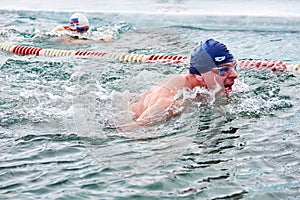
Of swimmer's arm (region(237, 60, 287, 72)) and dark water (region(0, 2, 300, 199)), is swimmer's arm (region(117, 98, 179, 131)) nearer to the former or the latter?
dark water (region(0, 2, 300, 199))

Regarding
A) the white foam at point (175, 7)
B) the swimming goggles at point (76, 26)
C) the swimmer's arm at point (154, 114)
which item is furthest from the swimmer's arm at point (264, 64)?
the swimming goggles at point (76, 26)

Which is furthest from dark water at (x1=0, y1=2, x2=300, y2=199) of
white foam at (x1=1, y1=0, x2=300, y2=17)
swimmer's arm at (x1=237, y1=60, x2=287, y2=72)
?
white foam at (x1=1, y1=0, x2=300, y2=17)

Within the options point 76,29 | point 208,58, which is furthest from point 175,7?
point 208,58

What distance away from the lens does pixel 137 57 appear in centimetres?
719

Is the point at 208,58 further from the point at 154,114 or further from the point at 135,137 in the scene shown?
the point at 135,137

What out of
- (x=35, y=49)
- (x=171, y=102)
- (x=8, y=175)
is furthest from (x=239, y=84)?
(x=35, y=49)

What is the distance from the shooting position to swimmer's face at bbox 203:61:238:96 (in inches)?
180

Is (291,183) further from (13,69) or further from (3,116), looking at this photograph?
(13,69)

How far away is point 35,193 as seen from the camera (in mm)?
3266

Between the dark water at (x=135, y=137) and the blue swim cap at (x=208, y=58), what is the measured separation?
333mm

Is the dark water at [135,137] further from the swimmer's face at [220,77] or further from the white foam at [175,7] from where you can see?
the white foam at [175,7]

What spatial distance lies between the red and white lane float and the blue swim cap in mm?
1921

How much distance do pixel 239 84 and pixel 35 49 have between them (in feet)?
12.0

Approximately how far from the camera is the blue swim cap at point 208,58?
4566 millimetres
